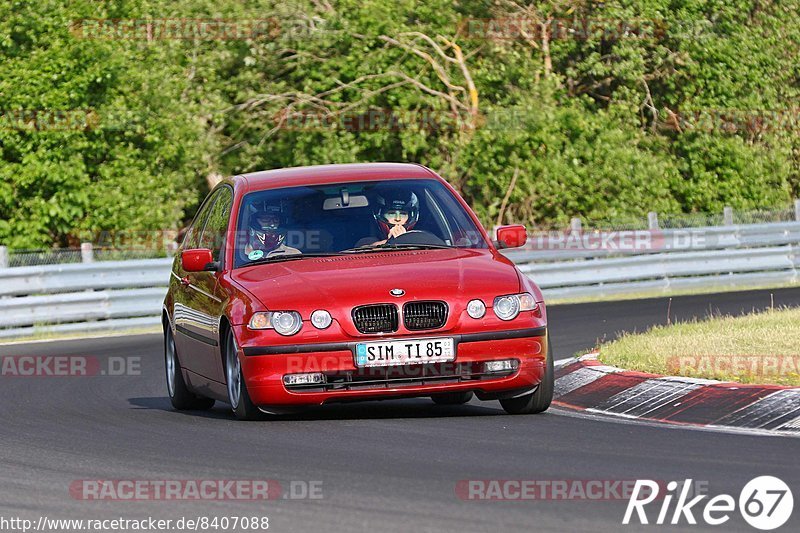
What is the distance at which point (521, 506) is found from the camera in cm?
667

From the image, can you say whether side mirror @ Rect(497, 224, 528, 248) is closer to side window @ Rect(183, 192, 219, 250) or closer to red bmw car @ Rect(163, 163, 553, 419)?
red bmw car @ Rect(163, 163, 553, 419)

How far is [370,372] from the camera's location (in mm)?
9609

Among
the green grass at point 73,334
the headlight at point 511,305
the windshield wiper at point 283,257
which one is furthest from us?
the green grass at point 73,334

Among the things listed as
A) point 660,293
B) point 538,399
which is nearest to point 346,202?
point 538,399

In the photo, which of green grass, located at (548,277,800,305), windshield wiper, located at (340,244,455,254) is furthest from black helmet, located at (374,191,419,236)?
green grass, located at (548,277,800,305)

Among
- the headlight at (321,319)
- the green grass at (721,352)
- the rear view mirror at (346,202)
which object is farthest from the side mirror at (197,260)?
the green grass at (721,352)

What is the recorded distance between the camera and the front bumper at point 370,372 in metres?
9.60

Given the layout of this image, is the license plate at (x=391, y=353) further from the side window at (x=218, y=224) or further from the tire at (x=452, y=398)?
the side window at (x=218, y=224)

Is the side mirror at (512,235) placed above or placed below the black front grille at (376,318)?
above

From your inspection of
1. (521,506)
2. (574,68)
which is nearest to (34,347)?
(521,506)

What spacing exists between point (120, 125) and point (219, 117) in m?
4.94

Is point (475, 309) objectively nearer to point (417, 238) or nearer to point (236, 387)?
point (417, 238)

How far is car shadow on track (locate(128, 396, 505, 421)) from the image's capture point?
10.4 metres

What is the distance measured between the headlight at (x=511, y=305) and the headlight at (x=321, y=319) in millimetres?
980
